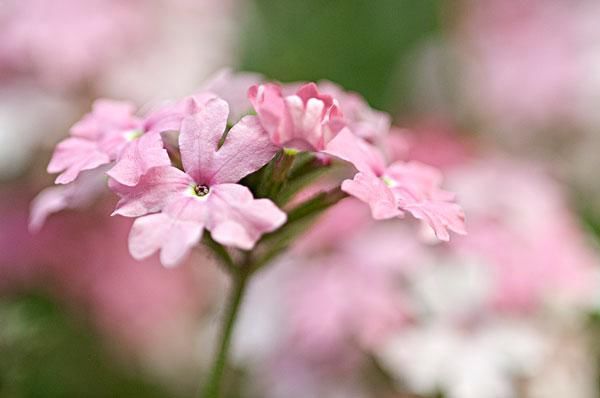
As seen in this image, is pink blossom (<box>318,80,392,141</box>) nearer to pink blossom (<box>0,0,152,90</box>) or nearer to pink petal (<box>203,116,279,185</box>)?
pink petal (<box>203,116,279,185</box>)

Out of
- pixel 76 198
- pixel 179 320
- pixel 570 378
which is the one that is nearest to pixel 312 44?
pixel 179 320

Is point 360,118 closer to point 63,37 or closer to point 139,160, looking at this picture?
point 139,160

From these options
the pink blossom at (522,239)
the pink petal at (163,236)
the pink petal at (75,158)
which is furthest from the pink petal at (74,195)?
the pink blossom at (522,239)

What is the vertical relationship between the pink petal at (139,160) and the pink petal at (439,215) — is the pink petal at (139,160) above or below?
above

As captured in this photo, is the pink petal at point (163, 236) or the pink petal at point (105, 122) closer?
the pink petal at point (163, 236)

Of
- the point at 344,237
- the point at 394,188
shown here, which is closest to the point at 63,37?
the point at 344,237

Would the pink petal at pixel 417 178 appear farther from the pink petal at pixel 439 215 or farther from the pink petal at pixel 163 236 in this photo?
the pink petal at pixel 163 236
